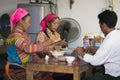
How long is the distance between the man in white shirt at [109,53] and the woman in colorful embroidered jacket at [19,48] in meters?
0.59

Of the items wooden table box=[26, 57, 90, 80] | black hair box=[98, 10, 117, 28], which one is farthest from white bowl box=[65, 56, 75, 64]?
black hair box=[98, 10, 117, 28]

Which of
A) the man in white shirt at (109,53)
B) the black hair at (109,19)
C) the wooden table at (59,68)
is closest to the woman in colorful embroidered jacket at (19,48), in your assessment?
the wooden table at (59,68)

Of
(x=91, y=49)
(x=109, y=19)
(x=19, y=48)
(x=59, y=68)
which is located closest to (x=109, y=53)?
(x=109, y=19)

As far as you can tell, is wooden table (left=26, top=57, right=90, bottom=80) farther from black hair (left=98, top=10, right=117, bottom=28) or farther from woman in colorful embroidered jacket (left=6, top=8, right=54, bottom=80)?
black hair (left=98, top=10, right=117, bottom=28)

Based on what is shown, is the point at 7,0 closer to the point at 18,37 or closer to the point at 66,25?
the point at 66,25

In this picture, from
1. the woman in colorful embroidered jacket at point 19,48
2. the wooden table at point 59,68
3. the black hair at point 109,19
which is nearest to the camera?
the wooden table at point 59,68

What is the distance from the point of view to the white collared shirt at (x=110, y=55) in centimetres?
273

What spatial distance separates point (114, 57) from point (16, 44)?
3.52 ft

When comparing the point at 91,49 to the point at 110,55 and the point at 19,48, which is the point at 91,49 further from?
the point at 19,48

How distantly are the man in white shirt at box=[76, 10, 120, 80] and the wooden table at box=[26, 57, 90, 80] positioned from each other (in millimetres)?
111

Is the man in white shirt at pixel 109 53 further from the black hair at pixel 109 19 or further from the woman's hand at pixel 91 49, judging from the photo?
the woman's hand at pixel 91 49

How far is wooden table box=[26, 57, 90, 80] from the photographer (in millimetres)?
2721

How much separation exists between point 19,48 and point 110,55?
39.9 inches

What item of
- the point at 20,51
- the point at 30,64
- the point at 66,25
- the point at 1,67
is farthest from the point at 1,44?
the point at 30,64
